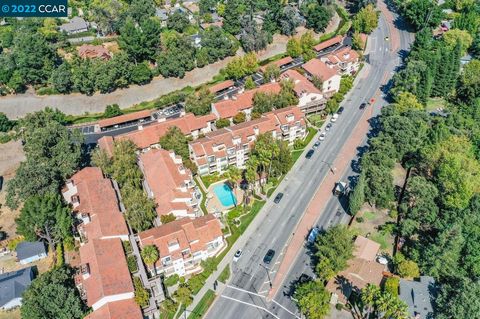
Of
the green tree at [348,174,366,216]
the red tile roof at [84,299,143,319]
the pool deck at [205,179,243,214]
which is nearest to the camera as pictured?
the red tile roof at [84,299,143,319]

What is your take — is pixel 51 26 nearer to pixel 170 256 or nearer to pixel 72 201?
pixel 72 201

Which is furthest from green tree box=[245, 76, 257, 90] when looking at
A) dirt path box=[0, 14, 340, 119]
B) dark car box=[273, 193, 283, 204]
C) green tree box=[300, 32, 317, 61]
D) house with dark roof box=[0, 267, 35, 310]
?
house with dark roof box=[0, 267, 35, 310]

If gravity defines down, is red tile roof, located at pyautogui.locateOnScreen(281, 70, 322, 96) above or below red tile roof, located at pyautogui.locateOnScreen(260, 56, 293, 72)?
above

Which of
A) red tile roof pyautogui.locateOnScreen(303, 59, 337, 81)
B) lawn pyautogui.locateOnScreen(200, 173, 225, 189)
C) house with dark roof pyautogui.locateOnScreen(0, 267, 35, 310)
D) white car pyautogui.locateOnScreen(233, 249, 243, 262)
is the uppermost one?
red tile roof pyautogui.locateOnScreen(303, 59, 337, 81)

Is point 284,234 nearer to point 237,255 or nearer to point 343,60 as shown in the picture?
point 237,255

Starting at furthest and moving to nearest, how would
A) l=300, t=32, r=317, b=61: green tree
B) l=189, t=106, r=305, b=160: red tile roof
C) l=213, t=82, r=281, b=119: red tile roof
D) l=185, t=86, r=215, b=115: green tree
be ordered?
l=300, t=32, r=317, b=61: green tree < l=185, t=86, r=215, b=115: green tree < l=213, t=82, r=281, b=119: red tile roof < l=189, t=106, r=305, b=160: red tile roof

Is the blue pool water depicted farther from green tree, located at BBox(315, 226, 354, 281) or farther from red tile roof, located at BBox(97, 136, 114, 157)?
red tile roof, located at BBox(97, 136, 114, 157)

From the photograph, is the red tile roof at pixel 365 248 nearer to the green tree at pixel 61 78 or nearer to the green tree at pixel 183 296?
the green tree at pixel 183 296
